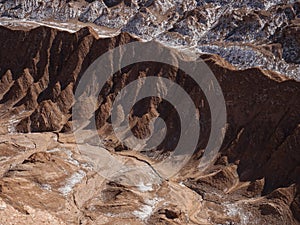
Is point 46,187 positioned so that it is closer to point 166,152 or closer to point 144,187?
point 144,187

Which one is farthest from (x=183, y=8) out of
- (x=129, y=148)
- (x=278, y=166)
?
(x=278, y=166)

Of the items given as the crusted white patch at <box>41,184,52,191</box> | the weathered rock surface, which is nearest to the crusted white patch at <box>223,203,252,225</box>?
the crusted white patch at <box>41,184,52,191</box>

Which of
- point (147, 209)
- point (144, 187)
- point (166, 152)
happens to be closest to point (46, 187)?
point (144, 187)

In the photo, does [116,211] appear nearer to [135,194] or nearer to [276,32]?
[135,194]

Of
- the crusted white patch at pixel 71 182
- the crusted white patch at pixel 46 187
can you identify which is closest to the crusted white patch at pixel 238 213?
the crusted white patch at pixel 71 182

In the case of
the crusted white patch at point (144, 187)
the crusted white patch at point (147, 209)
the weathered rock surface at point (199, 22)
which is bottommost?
the crusted white patch at point (144, 187)

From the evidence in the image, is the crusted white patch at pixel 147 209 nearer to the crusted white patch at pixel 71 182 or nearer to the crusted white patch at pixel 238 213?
the crusted white patch at pixel 238 213
